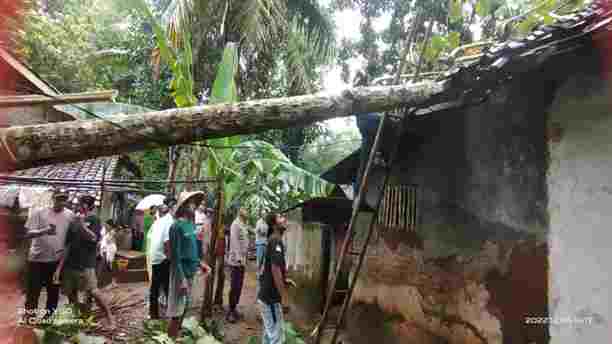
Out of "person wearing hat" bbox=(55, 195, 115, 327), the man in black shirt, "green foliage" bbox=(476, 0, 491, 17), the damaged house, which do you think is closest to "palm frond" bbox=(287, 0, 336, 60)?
"green foliage" bbox=(476, 0, 491, 17)

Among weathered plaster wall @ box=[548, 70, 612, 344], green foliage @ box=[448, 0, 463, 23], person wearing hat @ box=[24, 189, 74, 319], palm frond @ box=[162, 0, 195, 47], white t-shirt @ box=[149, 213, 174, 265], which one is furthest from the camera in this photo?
palm frond @ box=[162, 0, 195, 47]

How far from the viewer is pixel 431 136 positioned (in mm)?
4191

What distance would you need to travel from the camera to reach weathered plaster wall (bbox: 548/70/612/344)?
2.43 m

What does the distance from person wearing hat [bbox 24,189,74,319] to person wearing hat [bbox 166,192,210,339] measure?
1461mm

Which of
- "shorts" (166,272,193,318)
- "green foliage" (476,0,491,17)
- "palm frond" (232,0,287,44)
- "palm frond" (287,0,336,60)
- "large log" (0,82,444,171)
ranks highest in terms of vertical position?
"palm frond" (287,0,336,60)

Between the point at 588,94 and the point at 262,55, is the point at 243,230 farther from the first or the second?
the point at 588,94

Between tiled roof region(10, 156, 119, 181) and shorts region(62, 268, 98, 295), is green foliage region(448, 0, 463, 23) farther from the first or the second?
tiled roof region(10, 156, 119, 181)

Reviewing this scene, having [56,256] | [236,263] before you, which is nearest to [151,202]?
[236,263]

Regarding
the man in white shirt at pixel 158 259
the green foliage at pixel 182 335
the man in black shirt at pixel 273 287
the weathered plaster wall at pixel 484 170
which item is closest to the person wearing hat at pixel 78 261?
the man in white shirt at pixel 158 259

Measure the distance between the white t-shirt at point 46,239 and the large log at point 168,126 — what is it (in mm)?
3739

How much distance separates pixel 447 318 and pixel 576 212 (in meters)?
1.71

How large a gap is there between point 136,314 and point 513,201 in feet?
19.7

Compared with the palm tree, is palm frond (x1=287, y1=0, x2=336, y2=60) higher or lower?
higher

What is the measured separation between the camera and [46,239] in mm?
4512
